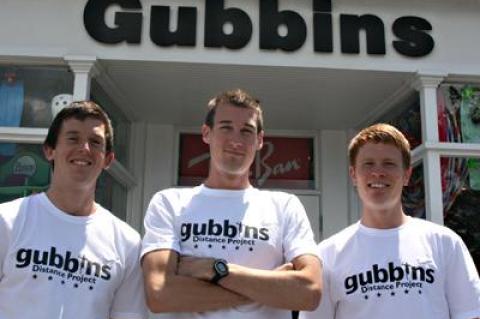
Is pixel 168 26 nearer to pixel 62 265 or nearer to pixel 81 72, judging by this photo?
pixel 81 72

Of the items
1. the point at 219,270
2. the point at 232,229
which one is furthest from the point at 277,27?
the point at 219,270

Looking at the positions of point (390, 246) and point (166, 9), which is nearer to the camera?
point (390, 246)

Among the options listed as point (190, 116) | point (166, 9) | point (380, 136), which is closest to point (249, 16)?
point (166, 9)

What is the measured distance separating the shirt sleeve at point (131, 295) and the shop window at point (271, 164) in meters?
3.66

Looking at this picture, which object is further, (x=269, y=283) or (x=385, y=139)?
(x=385, y=139)

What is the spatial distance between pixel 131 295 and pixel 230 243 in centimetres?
45

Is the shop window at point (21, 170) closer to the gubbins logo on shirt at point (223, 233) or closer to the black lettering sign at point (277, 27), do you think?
the black lettering sign at point (277, 27)

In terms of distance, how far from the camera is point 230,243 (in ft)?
7.35

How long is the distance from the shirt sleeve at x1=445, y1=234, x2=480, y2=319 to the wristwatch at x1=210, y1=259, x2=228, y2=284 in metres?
0.91

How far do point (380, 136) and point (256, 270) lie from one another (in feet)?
2.77

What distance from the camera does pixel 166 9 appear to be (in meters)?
4.59

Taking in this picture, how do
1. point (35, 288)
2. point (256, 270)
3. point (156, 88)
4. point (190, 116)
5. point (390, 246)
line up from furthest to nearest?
point (190, 116), point (156, 88), point (390, 246), point (256, 270), point (35, 288)

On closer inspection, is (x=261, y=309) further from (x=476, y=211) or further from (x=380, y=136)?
(x=476, y=211)

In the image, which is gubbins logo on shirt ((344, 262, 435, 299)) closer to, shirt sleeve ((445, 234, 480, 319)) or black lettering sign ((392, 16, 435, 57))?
shirt sleeve ((445, 234, 480, 319))
